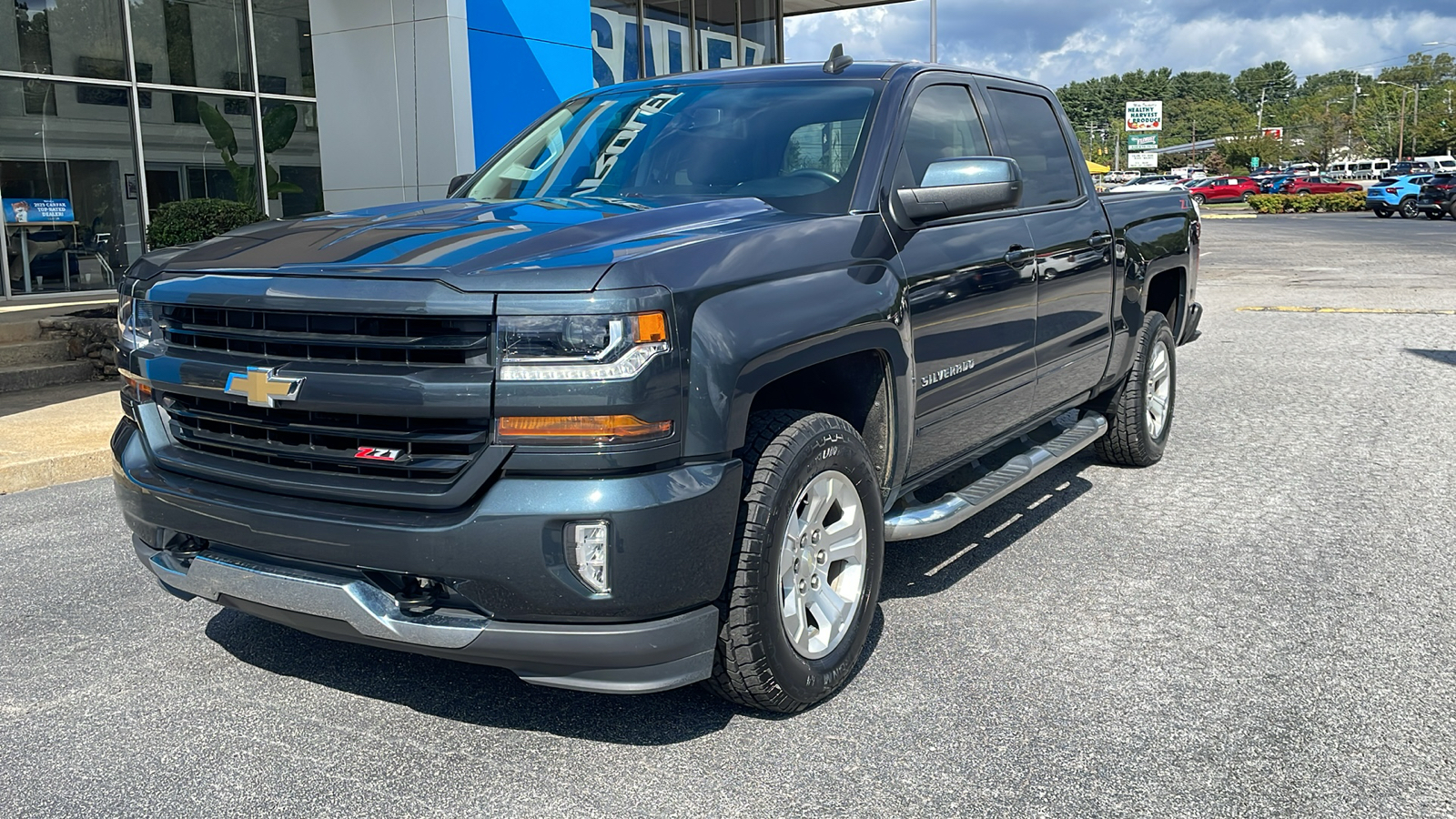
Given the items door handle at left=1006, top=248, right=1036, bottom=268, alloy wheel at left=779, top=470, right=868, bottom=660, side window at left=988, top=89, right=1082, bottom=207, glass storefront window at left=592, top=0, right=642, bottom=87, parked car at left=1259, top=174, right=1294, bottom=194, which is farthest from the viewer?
parked car at left=1259, top=174, right=1294, bottom=194

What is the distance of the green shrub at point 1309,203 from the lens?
174 feet

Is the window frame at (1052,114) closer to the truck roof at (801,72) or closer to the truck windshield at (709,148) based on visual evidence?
the truck roof at (801,72)

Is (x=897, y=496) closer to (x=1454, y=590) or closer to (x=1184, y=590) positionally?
(x=1184, y=590)

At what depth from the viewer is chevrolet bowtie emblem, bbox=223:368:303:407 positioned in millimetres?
3133

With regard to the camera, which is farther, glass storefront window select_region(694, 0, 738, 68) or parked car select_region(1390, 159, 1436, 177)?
parked car select_region(1390, 159, 1436, 177)

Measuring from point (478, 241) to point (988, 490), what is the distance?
7.29 ft

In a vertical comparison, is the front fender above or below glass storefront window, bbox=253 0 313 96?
below

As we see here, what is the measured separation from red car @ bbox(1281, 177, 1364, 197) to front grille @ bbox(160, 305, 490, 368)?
69900mm

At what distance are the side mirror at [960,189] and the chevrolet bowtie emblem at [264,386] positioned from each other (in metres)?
1.98

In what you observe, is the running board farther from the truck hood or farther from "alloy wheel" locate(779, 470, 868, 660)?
the truck hood

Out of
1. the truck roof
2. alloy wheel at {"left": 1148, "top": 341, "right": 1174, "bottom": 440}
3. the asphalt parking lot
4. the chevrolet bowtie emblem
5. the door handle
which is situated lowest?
the asphalt parking lot

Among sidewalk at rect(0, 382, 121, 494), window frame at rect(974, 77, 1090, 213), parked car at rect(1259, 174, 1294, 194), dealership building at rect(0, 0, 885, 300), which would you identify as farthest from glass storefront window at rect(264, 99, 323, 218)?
parked car at rect(1259, 174, 1294, 194)

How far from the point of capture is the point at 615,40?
A: 20.2 metres

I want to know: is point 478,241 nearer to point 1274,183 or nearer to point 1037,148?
point 1037,148
